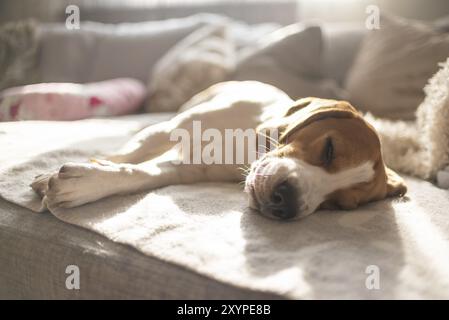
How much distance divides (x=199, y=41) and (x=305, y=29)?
74 centimetres

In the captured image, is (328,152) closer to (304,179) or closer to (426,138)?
(304,179)

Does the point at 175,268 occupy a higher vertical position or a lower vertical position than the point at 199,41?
lower

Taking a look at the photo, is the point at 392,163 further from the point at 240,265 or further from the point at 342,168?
the point at 240,265

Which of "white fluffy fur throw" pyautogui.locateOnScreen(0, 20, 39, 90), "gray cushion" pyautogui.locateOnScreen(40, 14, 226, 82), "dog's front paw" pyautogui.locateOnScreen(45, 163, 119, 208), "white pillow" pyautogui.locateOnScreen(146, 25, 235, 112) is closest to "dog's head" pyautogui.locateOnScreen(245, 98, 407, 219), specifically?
"dog's front paw" pyautogui.locateOnScreen(45, 163, 119, 208)

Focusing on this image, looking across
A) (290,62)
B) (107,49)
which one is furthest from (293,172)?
(107,49)

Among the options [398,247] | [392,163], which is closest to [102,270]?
[398,247]

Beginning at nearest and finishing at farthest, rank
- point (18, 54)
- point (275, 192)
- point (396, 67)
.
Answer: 1. point (275, 192)
2. point (396, 67)
3. point (18, 54)

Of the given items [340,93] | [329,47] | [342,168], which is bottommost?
[342,168]

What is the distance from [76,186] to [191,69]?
6.14ft

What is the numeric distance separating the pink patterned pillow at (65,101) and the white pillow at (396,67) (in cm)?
148

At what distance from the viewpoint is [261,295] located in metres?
0.91

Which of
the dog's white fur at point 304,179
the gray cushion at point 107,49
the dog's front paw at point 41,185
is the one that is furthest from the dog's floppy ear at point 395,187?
the gray cushion at point 107,49

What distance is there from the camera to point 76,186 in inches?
49.0

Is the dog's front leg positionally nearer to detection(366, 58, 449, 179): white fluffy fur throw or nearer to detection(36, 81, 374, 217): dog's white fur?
detection(36, 81, 374, 217): dog's white fur
